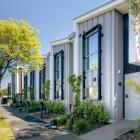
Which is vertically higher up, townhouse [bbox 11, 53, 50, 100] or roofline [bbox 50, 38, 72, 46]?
roofline [bbox 50, 38, 72, 46]

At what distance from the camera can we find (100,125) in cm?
1717

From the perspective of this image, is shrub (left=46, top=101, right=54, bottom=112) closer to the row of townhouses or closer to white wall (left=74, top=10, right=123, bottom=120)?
the row of townhouses

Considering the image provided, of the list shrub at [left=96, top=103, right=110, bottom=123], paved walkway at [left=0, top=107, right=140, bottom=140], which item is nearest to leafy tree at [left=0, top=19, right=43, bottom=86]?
paved walkway at [left=0, top=107, right=140, bottom=140]

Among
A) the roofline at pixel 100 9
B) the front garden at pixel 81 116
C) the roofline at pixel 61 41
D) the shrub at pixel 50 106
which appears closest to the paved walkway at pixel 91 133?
the front garden at pixel 81 116

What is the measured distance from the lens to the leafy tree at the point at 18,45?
26688 millimetres

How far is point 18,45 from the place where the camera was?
27.3 m

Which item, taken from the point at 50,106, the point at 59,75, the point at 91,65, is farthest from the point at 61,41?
the point at 91,65

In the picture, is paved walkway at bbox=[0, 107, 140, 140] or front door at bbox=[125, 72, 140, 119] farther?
front door at bbox=[125, 72, 140, 119]

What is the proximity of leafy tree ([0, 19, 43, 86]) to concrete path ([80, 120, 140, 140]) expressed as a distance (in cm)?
1328

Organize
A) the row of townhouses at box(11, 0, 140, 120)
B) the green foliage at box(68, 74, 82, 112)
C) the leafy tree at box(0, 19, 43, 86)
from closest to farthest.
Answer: the row of townhouses at box(11, 0, 140, 120)
the green foliage at box(68, 74, 82, 112)
the leafy tree at box(0, 19, 43, 86)

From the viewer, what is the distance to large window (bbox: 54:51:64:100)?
94.6 ft

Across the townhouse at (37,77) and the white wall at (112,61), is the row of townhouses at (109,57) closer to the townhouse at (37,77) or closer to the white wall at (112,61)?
the white wall at (112,61)

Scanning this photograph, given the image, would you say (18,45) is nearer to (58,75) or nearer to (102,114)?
(58,75)

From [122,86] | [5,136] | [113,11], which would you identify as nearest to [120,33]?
[113,11]
